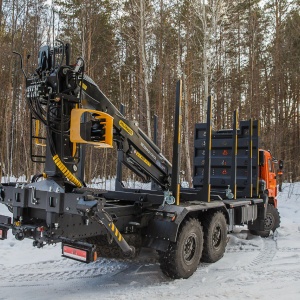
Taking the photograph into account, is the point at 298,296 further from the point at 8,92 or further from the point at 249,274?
the point at 8,92

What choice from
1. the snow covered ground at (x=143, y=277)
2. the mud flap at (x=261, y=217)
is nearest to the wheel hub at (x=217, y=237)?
the snow covered ground at (x=143, y=277)

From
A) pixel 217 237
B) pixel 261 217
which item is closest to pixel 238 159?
pixel 261 217

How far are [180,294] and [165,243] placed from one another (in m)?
0.75

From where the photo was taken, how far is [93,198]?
4.30 m

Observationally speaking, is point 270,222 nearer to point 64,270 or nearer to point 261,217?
point 261,217

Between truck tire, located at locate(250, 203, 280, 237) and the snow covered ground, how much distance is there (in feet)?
3.76

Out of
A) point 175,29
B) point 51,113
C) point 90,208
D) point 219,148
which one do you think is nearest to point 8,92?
point 175,29

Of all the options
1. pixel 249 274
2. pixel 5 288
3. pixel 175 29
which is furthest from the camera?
pixel 175 29

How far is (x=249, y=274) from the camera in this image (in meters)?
5.67

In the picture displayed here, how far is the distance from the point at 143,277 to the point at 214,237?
162 cm

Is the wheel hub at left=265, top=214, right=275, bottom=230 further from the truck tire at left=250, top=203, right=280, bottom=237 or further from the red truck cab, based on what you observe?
the red truck cab

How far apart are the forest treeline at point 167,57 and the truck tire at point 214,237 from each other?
28.1ft

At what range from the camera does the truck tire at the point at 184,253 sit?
536cm

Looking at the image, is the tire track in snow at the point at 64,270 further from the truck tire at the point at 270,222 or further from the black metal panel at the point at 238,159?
the truck tire at the point at 270,222
